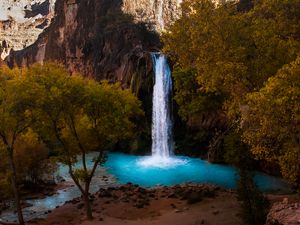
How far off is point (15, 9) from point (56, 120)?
5916 inches

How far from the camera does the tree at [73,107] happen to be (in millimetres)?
21172

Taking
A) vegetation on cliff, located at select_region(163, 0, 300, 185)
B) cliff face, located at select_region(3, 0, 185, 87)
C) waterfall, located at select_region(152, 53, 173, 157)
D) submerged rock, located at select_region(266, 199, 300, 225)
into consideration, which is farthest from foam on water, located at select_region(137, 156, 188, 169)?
submerged rock, located at select_region(266, 199, 300, 225)

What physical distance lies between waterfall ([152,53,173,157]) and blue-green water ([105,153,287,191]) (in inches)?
142

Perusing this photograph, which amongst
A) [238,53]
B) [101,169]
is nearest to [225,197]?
[238,53]

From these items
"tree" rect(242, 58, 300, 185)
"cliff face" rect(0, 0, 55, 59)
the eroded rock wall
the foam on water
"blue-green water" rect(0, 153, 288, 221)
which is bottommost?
"blue-green water" rect(0, 153, 288, 221)

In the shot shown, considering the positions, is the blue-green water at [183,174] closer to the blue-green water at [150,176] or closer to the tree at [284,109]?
the blue-green water at [150,176]

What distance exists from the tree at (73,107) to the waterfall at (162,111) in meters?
29.7

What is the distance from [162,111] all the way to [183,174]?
55.0 ft

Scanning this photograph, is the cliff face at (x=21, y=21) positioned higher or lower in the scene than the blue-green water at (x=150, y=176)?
higher

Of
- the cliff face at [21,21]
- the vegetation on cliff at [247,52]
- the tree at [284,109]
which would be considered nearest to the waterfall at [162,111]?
the vegetation on cliff at [247,52]

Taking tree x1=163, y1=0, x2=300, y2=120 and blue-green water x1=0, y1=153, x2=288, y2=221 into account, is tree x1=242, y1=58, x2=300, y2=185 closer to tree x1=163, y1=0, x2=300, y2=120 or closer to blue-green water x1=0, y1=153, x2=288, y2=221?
tree x1=163, y1=0, x2=300, y2=120

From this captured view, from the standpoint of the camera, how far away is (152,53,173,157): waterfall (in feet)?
179

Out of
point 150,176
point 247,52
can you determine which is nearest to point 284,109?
point 247,52

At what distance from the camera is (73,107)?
2266 centimetres
